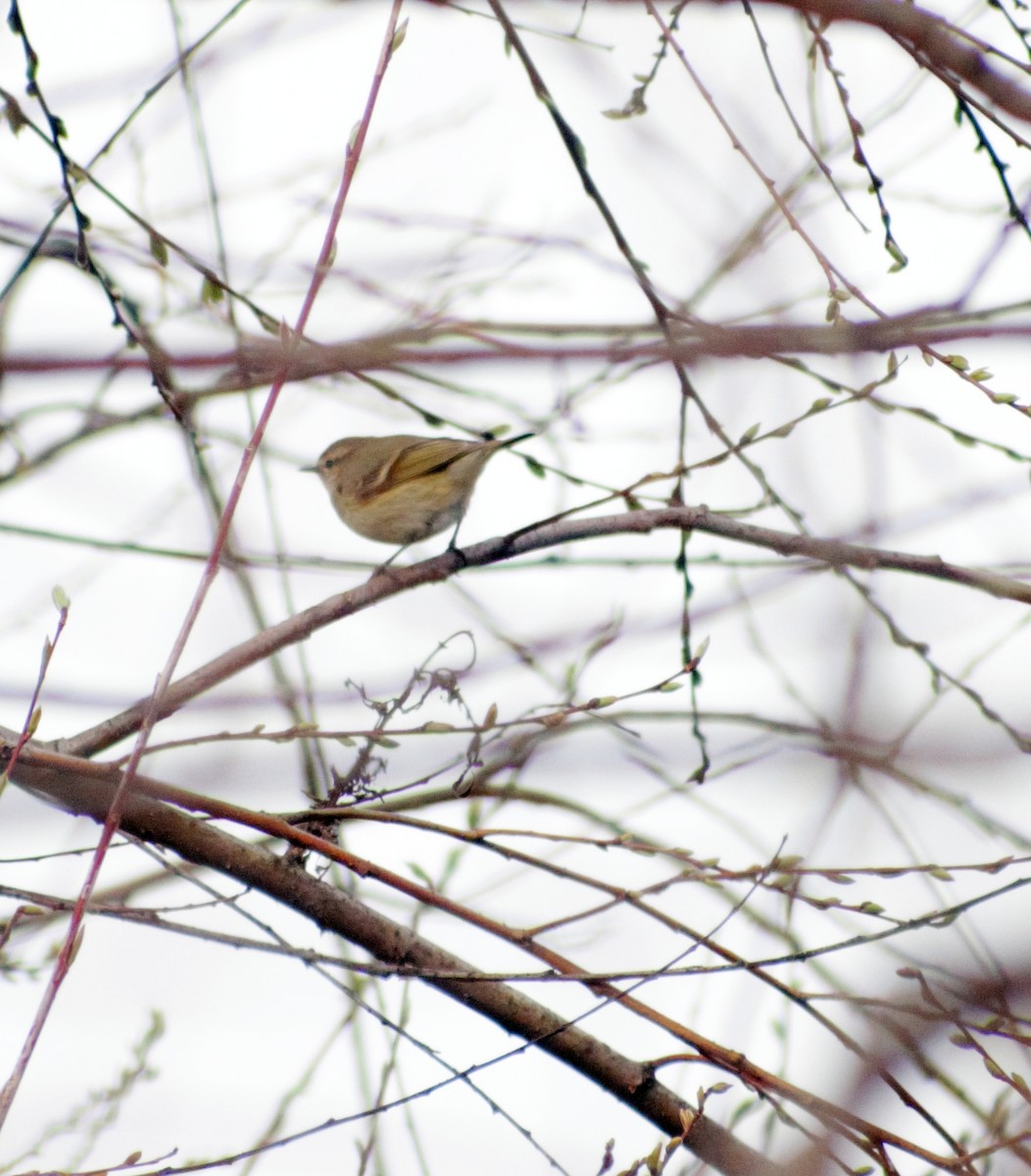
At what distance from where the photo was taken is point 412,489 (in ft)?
16.9

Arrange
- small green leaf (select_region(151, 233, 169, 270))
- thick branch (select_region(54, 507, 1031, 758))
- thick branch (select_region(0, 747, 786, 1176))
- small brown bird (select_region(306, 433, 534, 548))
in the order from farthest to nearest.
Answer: small brown bird (select_region(306, 433, 534, 548))
small green leaf (select_region(151, 233, 169, 270))
thick branch (select_region(54, 507, 1031, 758))
thick branch (select_region(0, 747, 786, 1176))

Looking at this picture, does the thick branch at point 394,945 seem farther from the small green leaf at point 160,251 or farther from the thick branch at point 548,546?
the small green leaf at point 160,251

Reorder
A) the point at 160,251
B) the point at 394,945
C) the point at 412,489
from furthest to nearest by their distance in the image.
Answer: the point at 412,489, the point at 160,251, the point at 394,945

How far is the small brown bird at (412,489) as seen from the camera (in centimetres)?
507

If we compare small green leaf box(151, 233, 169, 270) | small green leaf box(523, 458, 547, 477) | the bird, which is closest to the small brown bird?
the bird

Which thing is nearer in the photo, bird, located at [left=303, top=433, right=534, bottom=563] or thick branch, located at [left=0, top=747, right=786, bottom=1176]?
thick branch, located at [left=0, top=747, right=786, bottom=1176]

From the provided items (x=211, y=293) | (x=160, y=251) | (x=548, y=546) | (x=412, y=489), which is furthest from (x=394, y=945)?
(x=412, y=489)

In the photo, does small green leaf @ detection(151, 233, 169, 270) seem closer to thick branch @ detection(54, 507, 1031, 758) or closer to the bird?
thick branch @ detection(54, 507, 1031, 758)

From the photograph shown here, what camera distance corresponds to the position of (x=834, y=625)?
2.12 metres

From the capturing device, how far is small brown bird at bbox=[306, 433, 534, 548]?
5.07m

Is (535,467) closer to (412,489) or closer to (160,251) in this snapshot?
(160,251)

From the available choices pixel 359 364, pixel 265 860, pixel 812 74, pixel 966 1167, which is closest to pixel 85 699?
pixel 265 860

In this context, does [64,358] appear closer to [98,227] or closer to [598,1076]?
[598,1076]

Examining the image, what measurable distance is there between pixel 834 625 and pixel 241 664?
126 centimetres
